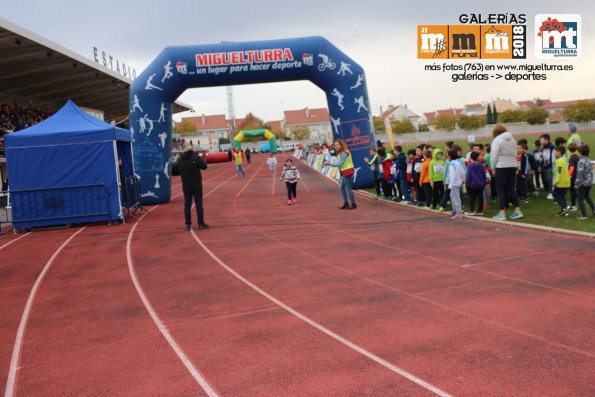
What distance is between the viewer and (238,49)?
17.8 meters

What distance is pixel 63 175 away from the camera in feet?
43.4

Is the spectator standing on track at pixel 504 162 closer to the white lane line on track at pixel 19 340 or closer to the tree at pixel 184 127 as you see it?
the white lane line on track at pixel 19 340

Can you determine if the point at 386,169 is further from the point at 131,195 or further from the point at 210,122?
the point at 210,122

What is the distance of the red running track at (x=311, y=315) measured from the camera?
402 cm

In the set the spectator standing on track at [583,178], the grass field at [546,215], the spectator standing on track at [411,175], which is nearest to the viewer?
the grass field at [546,215]

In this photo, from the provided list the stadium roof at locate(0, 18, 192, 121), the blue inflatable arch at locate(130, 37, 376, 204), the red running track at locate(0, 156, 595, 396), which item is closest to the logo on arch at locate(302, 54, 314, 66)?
the blue inflatable arch at locate(130, 37, 376, 204)

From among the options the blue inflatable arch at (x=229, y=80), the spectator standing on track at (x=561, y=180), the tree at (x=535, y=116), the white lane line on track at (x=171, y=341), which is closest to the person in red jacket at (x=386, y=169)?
the blue inflatable arch at (x=229, y=80)

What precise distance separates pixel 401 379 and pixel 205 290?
11.2ft

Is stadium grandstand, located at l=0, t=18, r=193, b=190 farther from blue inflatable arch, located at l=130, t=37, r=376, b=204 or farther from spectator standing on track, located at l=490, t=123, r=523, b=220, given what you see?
spectator standing on track, located at l=490, t=123, r=523, b=220

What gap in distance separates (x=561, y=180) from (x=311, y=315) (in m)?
6.98

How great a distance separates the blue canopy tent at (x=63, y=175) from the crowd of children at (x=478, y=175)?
24.7 ft

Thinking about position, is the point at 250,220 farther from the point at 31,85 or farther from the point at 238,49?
the point at 31,85

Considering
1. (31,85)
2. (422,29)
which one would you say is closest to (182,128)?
(31,85)

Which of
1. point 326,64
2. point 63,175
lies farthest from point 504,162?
point 63,175
